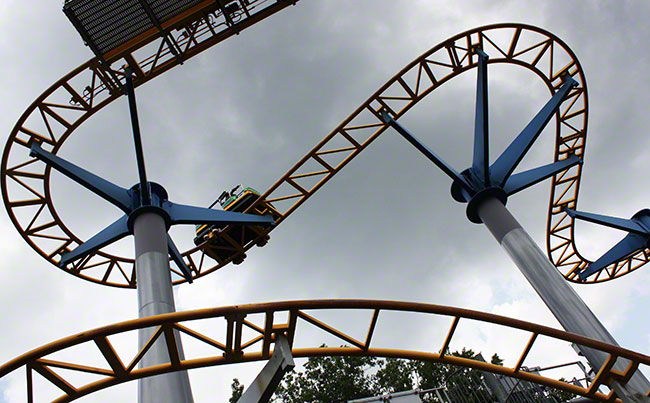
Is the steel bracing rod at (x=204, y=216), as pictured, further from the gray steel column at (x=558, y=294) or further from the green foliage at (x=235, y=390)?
the green foliage at (x=235, y=390)

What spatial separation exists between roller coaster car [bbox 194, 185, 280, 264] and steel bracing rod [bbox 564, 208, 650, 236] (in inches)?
486

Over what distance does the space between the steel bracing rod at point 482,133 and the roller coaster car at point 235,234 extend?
6.45 meters

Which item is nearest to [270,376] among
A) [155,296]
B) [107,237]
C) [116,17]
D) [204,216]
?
[155,296]

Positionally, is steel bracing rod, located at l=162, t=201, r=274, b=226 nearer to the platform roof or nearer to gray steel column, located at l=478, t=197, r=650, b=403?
the platform roof

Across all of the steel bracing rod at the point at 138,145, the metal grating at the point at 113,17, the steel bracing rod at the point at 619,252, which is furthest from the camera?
the steel bracing rod at the point at 619,252

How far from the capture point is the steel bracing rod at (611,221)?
19578 millimetres

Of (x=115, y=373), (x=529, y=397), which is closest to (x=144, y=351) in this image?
(x=115, y=373)

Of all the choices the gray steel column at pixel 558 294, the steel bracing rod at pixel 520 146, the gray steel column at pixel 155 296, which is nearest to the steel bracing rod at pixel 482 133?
the steel bracing rod at pixel 520 146

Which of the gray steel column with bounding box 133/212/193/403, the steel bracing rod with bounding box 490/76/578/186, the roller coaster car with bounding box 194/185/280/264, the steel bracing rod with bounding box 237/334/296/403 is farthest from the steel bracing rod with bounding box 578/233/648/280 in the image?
the gray steel column with bounding box 133/212/193/403

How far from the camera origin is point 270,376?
6.46 metres

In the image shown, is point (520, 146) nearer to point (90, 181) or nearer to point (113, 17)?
point (113, 17)

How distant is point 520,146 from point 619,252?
38.5 ft

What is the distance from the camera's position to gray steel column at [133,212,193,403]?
759cm

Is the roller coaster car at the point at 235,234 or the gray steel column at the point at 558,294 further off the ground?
the roller coaster car at the point at 235,234
